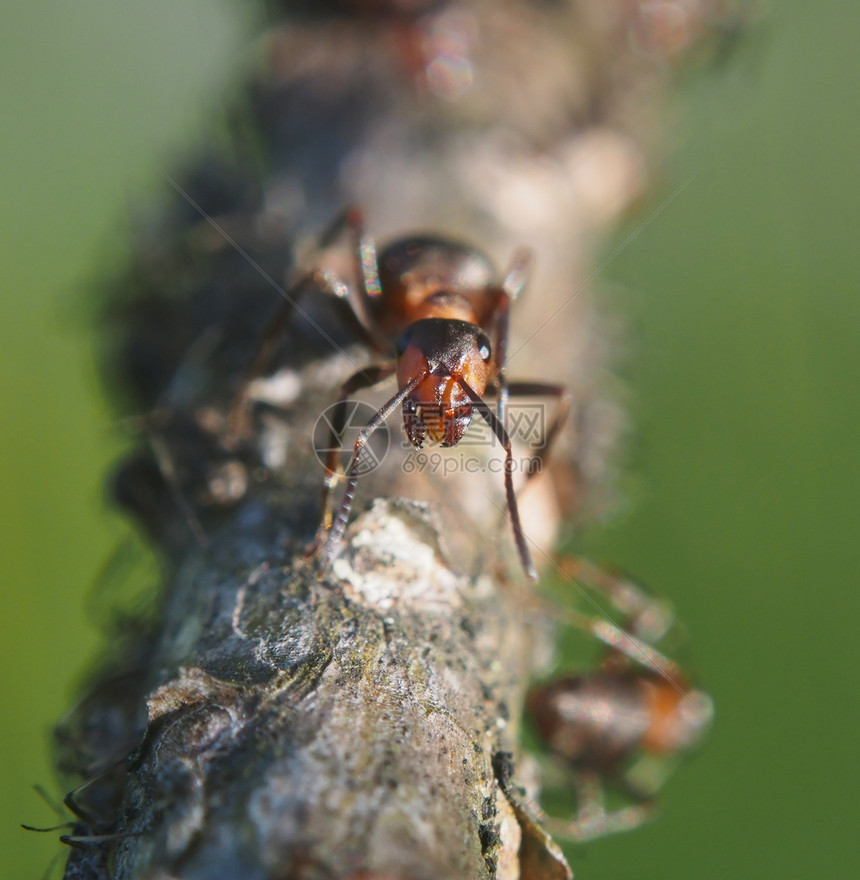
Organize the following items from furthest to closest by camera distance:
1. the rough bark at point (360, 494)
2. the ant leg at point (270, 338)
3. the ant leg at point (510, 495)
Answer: the ant leg at point (270, 338), the ant leg at point (510, 495), the rough bark at point (360, 494)

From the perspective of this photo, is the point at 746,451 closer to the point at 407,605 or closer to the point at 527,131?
the point at 527,131

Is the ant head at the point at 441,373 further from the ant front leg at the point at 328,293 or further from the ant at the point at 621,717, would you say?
the ant at the point at 621,717

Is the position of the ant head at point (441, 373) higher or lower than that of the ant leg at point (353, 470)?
higher

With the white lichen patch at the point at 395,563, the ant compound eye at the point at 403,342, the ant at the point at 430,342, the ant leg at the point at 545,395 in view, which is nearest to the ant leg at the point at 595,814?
the ant leg at the point at 545,395

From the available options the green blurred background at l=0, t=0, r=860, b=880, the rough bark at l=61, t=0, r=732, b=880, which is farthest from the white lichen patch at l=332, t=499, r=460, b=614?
the green blurred background at l=0, t=0, r=860, b=880

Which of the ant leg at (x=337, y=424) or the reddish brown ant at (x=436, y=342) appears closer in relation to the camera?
the ant leg at (x=337, y=424)

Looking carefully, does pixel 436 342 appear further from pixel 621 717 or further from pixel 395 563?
pixel 621 717

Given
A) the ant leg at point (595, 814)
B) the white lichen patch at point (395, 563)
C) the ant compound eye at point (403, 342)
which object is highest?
the ant compound eye at point (403, 342)

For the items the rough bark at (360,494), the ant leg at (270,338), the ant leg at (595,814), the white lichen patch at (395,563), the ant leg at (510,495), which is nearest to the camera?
the rough bark at (360,494)

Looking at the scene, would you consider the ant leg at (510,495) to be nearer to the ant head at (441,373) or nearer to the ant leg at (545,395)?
the ant head at (441,373)
